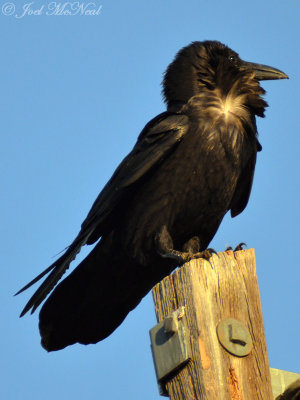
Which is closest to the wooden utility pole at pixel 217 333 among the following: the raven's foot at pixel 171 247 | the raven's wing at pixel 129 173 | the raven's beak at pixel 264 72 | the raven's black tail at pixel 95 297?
the raven's foot at pixel 171 247

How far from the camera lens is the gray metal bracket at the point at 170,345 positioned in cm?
338

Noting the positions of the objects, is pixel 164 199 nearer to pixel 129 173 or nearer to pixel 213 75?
pixel 129 173

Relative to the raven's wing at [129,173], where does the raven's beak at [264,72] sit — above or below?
above

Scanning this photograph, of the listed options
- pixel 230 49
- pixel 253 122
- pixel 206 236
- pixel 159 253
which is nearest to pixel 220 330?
pixel 159 253

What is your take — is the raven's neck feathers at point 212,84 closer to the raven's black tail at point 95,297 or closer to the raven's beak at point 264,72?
the raven's beak at point 264,72

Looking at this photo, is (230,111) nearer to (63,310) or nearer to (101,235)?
(101,235)

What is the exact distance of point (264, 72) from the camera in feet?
20.5

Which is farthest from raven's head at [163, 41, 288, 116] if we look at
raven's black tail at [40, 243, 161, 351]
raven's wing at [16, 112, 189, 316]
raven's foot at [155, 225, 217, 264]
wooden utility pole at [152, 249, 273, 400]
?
wooden utility pole at [152, 249, 273, 400]

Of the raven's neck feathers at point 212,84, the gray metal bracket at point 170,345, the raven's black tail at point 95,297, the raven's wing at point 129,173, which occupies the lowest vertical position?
the gray metal bracket at point 170,345

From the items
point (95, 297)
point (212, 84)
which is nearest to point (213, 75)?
point (212, 84)

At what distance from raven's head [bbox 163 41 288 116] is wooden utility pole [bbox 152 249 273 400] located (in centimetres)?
267

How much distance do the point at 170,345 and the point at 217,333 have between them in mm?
234

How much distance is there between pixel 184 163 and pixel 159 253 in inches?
27.0

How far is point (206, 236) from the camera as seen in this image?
233 inches
